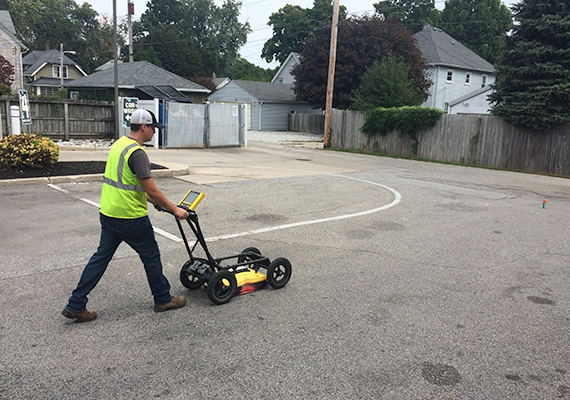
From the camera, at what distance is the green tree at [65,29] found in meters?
74.9


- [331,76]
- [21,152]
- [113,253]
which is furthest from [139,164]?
[331,76]

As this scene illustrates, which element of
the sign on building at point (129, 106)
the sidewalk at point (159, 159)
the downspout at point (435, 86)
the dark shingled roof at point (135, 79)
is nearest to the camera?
the sidewalk at point (159, 159)

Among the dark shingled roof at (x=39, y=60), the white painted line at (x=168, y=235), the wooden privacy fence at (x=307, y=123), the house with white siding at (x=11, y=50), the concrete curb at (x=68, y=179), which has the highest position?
the dark shingled roof at (x=39, y=60)

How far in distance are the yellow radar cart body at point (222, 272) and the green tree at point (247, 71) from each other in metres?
80.8

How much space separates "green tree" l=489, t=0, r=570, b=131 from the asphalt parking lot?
11.2 metres

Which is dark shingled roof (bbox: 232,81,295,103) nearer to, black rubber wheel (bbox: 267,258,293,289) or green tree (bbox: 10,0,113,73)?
green tree (bbox: 10,0,113,73)

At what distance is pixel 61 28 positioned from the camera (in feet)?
258

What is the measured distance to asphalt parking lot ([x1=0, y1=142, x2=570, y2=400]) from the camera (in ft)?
11.3

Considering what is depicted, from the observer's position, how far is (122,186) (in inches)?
163

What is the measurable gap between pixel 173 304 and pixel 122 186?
4.06ft

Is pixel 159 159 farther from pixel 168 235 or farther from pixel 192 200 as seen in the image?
pixel 192 200

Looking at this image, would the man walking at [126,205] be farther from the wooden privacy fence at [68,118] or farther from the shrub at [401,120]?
the shrub at [401,120]

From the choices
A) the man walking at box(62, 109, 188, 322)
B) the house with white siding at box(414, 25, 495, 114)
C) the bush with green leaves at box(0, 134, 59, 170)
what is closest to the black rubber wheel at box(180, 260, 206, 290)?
the man walking at box(62, 109, 188, 322)

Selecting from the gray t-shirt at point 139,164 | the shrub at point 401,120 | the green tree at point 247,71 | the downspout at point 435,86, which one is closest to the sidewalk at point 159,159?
the shrub at point 401,120
